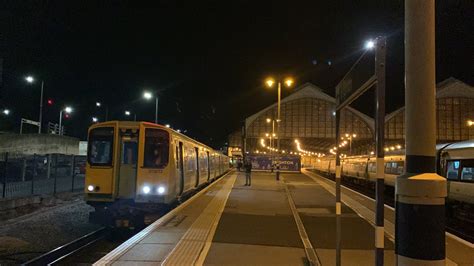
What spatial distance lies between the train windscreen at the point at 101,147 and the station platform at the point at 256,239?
8.66ft

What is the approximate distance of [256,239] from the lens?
1009 cm

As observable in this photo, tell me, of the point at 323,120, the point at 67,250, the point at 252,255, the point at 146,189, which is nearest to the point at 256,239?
the point at 252,255

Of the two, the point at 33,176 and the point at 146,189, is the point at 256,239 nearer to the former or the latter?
the point at 146,189

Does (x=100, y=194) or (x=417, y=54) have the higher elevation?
(x=417, y=54)

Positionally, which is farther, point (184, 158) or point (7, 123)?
point (7, 123)

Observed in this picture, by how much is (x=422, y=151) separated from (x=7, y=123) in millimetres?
75676

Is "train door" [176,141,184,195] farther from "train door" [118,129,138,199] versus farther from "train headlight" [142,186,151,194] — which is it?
"train headlight" [142,186,151,194]

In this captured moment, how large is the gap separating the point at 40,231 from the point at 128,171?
330 cm

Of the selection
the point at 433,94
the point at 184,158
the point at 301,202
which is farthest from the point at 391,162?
the point at 433,94

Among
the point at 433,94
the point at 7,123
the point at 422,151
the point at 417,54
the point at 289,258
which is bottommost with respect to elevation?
the point at 289,258

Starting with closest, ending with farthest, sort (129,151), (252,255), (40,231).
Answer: (252,255), (129,151), (40,231)

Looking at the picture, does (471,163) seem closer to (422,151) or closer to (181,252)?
(181,252)

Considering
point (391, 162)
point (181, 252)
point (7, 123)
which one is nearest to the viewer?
point (181, 252)

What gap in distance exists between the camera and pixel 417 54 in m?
3.46
